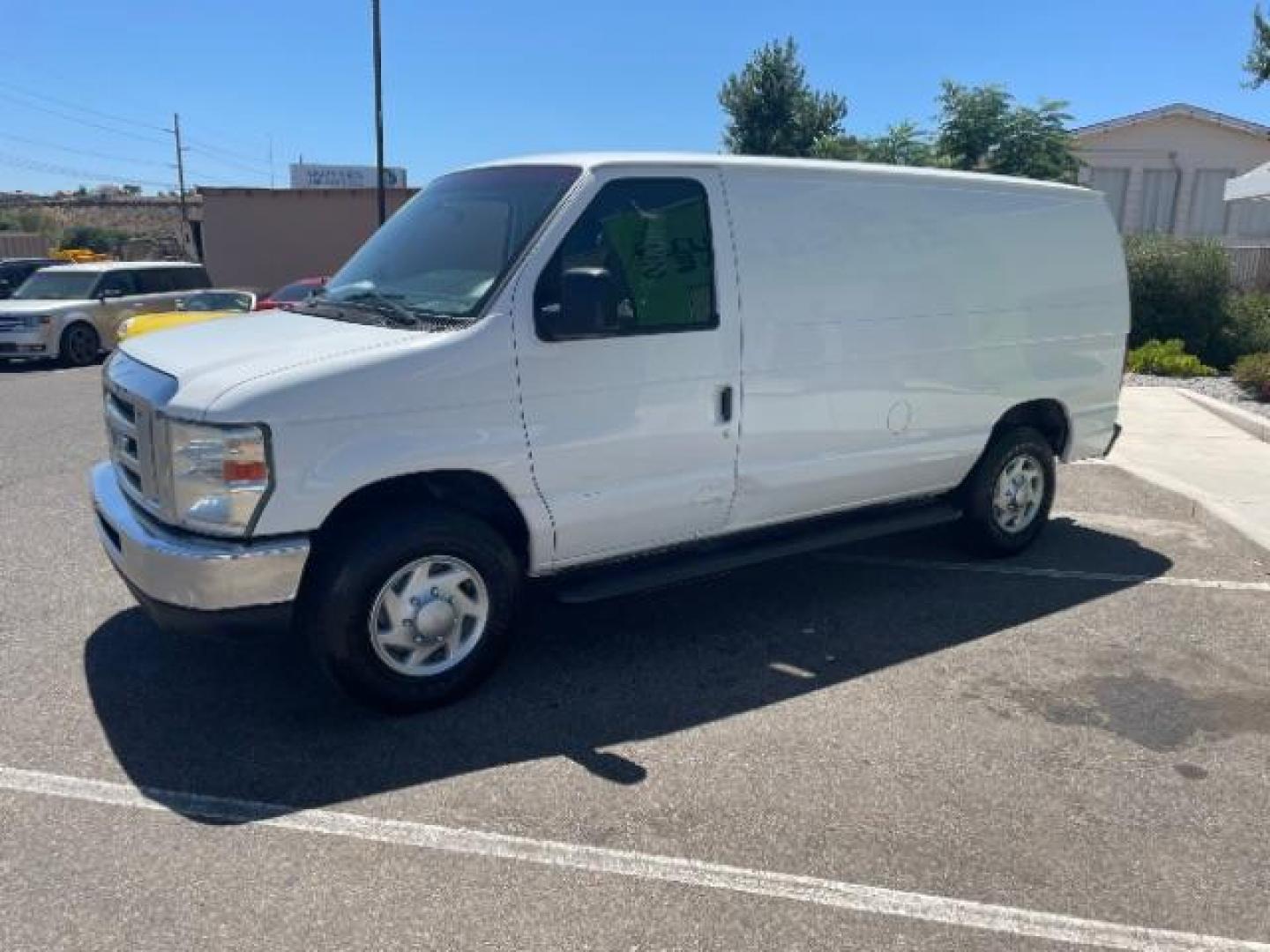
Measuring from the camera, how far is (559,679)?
442 cm

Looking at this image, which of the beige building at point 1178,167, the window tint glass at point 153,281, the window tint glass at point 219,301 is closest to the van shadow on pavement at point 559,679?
the window tint glass at point 219,301

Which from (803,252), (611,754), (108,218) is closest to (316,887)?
(611,754)

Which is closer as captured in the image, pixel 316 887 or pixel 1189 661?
pixel 316 887

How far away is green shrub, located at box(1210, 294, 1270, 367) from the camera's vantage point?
1484 centimetres

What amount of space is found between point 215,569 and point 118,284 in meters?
15.6

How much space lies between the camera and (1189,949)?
111 inches

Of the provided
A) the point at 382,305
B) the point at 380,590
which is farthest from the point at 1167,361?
the point at 380,590

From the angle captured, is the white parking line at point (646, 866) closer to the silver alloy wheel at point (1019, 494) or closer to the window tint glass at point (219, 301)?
the silver alloy wheel at point (1019, 494)

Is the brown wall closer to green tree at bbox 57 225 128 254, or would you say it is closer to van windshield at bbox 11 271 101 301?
van windshield at bbox 11 271 101 301

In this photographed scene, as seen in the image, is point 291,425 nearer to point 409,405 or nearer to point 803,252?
point 409,405

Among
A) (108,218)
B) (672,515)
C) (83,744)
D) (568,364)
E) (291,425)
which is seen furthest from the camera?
(108,218)

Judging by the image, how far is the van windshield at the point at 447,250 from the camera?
4090 mm

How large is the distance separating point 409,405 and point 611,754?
4.94 feet

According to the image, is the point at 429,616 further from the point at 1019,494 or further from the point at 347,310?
the point at 1019,494
